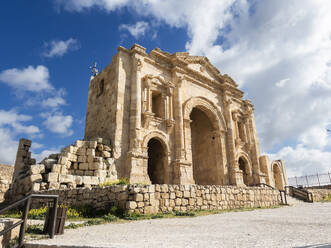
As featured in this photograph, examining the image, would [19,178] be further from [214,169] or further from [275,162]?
[275,162]

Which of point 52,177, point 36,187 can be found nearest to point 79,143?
point 52,177

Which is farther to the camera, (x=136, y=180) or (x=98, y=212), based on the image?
(x=136, y=180)

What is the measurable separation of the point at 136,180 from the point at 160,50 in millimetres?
9052

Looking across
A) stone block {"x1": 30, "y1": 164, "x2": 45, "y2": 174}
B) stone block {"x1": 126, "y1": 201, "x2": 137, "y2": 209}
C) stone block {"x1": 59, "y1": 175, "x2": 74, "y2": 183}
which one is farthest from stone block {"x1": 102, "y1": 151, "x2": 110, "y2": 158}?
stone block {"x1": 126, "y1": 201, "x2": 137, "y2": 209}

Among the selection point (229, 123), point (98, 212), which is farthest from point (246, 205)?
point (229, 123)

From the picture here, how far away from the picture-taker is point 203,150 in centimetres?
1962

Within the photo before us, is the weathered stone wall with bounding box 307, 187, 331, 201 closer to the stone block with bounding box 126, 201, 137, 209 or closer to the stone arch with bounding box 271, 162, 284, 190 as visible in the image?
the stone arch with bounding box 271, 162, 284, 190

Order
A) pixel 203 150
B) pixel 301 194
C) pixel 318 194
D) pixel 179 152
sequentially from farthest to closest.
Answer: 1. pixel 203 150
2. pixel 318 194
3. pixel 301 194
4. pixel 179 152

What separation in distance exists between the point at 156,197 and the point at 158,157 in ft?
25.5

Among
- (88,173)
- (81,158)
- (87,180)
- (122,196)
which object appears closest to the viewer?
(122,196)

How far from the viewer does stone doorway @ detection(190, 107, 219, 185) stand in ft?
60.8

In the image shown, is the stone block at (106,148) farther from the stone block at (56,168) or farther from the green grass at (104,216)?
the green grass at (104,216)

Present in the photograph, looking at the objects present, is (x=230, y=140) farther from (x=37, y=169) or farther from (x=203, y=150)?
(x=37, y=169)

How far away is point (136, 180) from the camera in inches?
479
